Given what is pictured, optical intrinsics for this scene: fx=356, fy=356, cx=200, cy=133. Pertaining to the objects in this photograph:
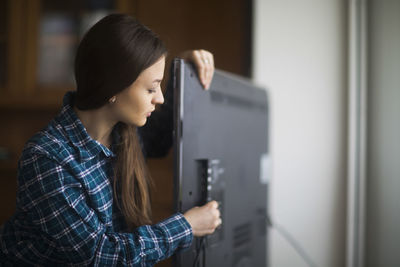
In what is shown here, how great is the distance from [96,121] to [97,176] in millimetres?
119

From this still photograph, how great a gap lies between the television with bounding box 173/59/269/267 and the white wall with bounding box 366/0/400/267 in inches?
20.5

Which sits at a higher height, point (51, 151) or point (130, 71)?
point (130, 71)

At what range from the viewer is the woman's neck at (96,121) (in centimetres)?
76

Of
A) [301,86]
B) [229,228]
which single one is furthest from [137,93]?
[301,86]

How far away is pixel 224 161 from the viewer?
804 mm

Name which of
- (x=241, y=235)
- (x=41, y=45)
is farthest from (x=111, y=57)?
(x=41, y=45)

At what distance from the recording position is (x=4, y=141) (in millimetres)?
2156

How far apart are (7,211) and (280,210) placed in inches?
61.1

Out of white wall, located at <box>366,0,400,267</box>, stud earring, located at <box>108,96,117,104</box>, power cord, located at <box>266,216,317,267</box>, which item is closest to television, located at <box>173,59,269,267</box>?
stud earring, located at <box>108,96,117,104</box>

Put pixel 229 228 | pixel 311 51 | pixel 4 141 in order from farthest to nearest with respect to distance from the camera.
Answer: pixel 4 141 → pixel 311 51 → pixel 229 228

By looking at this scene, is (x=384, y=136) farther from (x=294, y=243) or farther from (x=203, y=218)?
(x=203, y=218)

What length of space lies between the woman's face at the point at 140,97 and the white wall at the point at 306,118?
87cm

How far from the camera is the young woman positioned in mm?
649

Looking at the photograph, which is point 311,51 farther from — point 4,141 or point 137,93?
point 4,141
